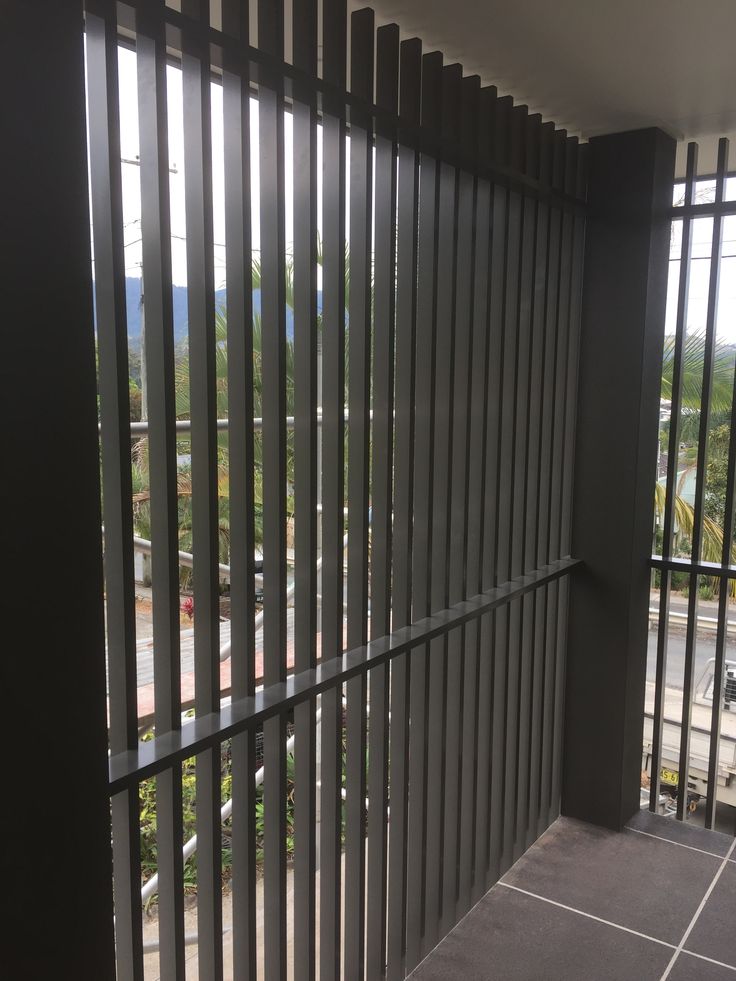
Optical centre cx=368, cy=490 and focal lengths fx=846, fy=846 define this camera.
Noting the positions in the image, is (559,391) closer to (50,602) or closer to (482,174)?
(482,174)

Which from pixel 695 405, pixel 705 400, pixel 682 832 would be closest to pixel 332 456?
pixel 705 400

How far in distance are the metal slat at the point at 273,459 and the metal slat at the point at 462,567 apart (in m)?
0.71

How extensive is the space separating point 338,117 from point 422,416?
0.78 meters

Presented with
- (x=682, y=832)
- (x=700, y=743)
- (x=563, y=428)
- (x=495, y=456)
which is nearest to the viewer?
(x=495, y=456)

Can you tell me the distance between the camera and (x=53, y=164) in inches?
48.2

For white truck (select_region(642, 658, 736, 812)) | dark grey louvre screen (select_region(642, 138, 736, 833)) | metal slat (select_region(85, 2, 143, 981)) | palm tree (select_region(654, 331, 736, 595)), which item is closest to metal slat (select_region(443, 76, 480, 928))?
dark grey louvre screen (select_region(642, 138, 736, 833))

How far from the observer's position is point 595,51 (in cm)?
225

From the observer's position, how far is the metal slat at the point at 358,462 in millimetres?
1972

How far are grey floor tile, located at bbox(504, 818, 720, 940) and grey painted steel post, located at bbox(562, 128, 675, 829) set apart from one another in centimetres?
14

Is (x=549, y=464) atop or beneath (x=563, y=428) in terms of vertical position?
beneath

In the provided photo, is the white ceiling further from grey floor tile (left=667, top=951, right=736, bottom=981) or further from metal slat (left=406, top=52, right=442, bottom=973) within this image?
grey floor tile (left=667, top=951, right=736, bottom=981)

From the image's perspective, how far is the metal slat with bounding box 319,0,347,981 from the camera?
189cm

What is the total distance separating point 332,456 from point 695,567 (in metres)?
1.74

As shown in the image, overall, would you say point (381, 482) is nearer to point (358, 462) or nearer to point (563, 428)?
point (358, 462)
